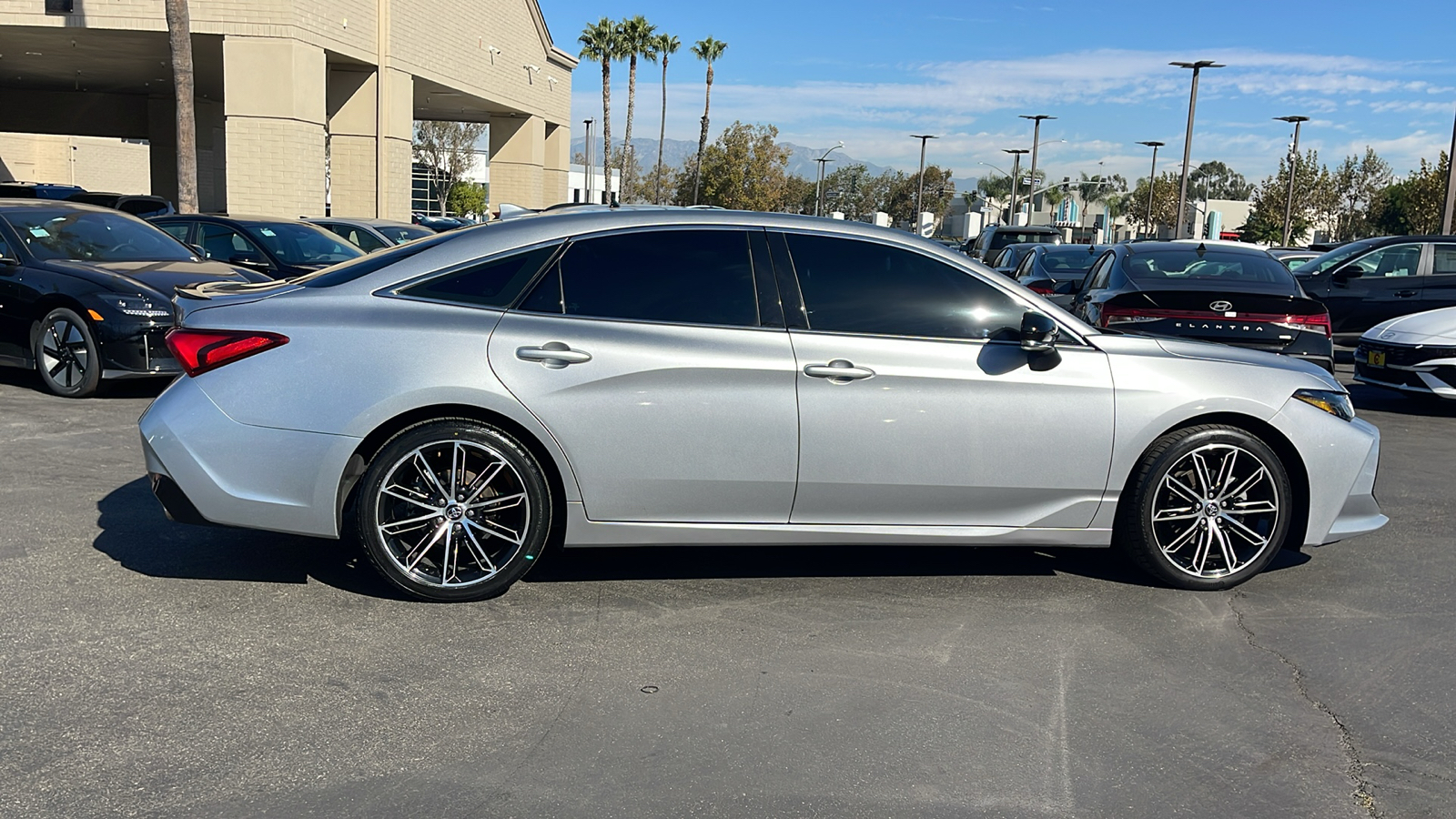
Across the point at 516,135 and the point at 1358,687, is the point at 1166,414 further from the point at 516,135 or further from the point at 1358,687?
the point at 516,135

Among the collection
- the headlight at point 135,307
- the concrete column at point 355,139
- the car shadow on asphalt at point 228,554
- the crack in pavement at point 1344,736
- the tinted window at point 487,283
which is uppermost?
the concrete column at point 355,139

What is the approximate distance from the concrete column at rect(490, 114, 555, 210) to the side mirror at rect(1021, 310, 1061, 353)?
130 ft

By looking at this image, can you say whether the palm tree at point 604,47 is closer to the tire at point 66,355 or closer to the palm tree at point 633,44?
the palm tree at point 633,44

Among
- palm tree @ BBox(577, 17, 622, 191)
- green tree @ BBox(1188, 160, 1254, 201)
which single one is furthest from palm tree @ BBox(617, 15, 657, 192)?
green tree @ BBox(1188, 160, 1254, 201)

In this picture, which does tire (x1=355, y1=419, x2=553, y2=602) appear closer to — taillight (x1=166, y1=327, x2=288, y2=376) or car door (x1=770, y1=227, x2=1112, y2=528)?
taillight (x1=166, y1=327, x2=288, y2=376)

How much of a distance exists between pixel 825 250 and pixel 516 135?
4041 cm

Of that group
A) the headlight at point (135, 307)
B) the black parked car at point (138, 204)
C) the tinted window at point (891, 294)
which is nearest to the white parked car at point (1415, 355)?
the tinted window at point (891, 294)

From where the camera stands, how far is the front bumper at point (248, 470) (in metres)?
4.68

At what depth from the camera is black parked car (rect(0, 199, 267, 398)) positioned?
935 centimetres

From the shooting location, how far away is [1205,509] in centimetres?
527

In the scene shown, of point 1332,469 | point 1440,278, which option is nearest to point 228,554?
point 1332,469

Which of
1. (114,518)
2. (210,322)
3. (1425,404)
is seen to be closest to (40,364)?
(114,518)

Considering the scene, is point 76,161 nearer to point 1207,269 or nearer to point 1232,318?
point 1207,269

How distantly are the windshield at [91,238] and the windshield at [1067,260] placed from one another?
11271 mm
